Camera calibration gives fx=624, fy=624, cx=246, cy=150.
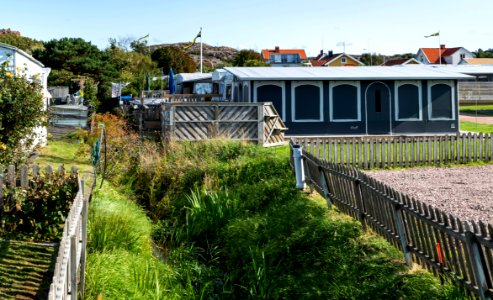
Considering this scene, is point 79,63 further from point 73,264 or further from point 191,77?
point 73,264

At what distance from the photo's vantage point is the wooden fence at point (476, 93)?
4969cm

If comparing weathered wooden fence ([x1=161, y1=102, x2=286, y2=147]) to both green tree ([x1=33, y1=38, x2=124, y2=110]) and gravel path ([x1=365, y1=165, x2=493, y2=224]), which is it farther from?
green tree ([x1=33, y1=38, x2=124, y2=110])

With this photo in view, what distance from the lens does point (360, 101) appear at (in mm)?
24812

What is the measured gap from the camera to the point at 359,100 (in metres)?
24.8

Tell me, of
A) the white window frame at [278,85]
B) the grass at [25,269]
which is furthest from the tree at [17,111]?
the white window frame at [278,85]

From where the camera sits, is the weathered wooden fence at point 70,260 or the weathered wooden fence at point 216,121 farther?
the weathered wooden fence at point 216,121

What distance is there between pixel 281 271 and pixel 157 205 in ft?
20.5

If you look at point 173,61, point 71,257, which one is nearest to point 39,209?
point 71,257

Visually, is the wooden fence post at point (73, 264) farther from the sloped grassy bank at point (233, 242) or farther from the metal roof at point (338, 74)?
the metal roof at point (338, 74)

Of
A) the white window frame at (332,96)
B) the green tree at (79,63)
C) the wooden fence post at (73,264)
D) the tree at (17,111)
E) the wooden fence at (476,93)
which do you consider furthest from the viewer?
the wooden fence at (476,93)

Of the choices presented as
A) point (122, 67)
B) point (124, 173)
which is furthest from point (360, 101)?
point (122, 67)

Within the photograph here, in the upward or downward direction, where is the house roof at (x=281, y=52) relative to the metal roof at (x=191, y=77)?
upward

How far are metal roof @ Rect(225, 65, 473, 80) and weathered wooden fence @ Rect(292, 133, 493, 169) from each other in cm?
671

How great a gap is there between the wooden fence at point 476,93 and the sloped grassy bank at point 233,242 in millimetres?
37161
